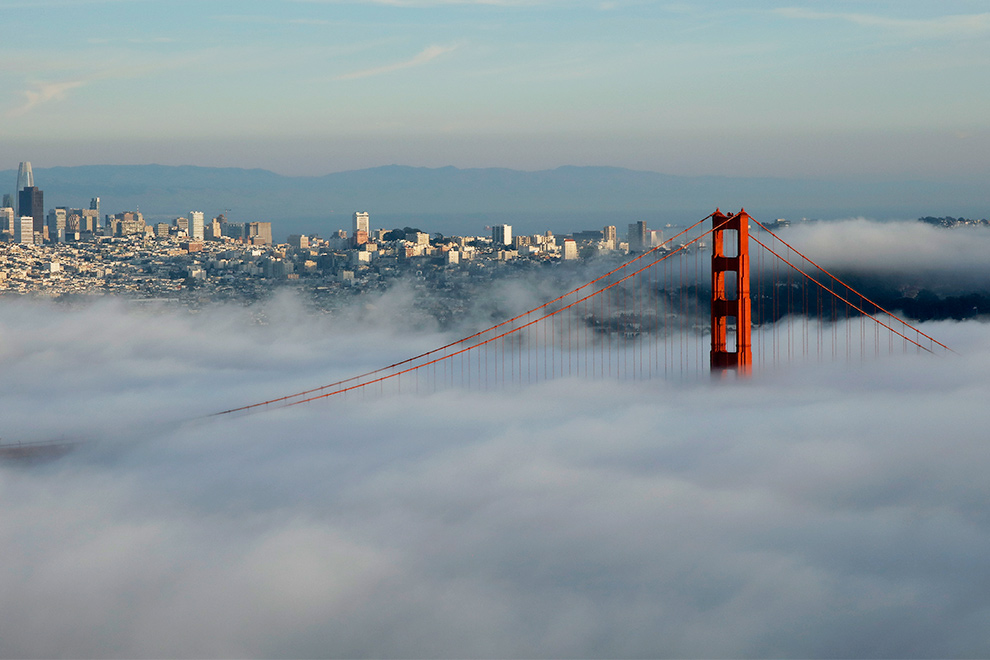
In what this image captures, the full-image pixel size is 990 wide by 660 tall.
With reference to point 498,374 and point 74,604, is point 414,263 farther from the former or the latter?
point 74,604

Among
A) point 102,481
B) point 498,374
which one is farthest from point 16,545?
point 498,374

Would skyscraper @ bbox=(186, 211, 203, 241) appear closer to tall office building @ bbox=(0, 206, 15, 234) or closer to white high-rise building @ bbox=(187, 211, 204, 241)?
white high-rise building @ bbox=(187, 211, 204, 241)

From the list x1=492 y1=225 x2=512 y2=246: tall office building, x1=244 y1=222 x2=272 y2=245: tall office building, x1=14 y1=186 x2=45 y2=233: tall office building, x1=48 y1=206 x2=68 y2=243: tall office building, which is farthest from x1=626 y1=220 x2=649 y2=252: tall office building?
x1=14 y1=186 x2=45 y2=233: tall office building

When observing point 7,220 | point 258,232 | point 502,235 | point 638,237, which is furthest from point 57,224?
point 638,237

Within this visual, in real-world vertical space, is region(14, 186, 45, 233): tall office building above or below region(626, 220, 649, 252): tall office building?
above

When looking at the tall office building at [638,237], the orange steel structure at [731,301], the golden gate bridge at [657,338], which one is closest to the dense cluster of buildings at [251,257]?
the tall office building at [638,237]

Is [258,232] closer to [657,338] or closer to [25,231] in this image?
[25,231]
